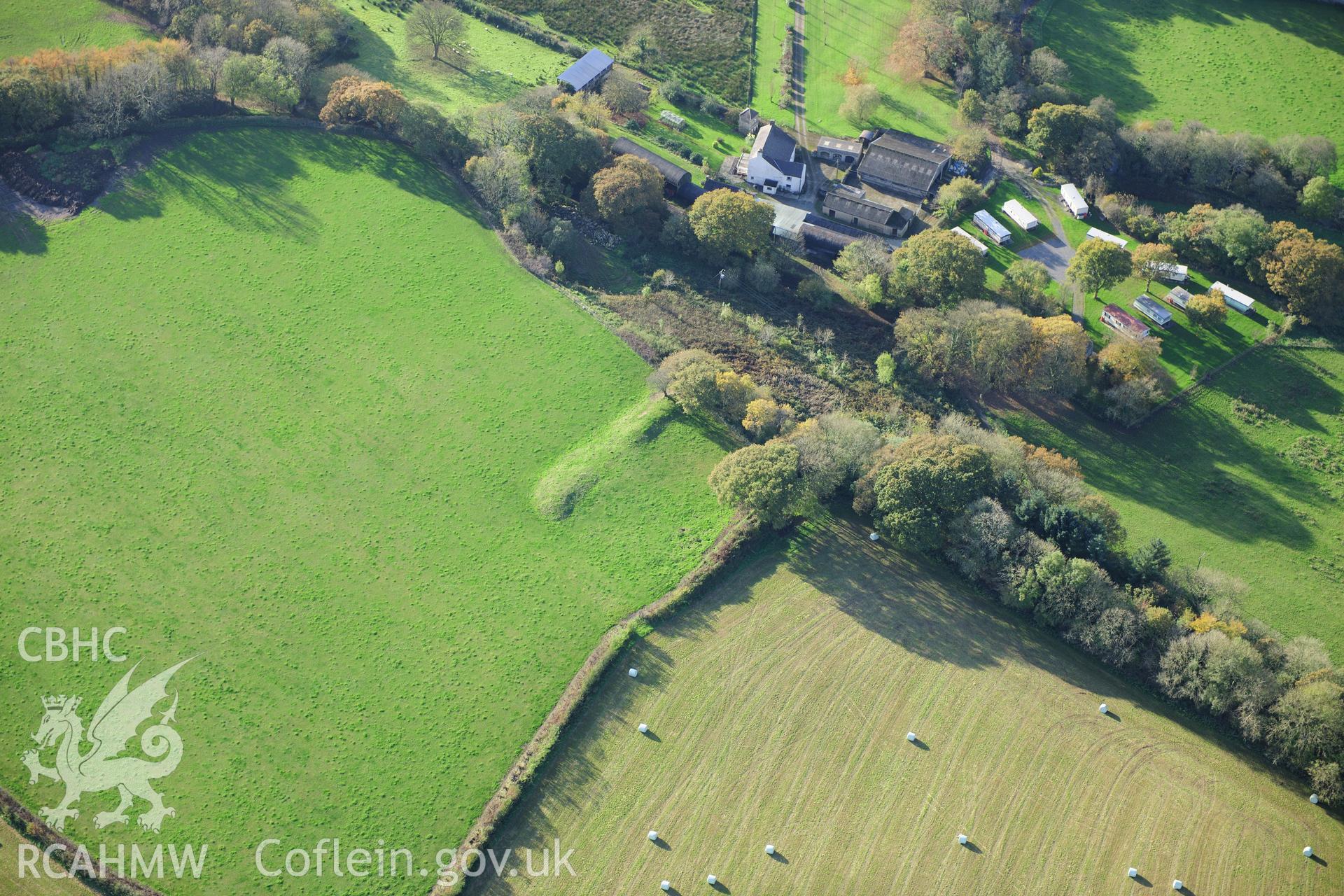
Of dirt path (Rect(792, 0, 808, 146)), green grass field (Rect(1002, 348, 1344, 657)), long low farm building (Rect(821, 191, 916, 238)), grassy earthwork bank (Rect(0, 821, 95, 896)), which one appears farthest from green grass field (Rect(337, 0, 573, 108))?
grassy earthwork bank (Rect(0, 821, 95, 896))

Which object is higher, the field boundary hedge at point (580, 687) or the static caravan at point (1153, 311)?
the static caravan at point (1153, 311)

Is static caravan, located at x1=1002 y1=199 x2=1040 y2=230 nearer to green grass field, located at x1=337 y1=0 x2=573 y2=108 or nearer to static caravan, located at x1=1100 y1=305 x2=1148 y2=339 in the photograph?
static caravan, located at x1=1100 y1=305 x2=1148 y2=339

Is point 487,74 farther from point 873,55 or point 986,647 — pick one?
point 986,647

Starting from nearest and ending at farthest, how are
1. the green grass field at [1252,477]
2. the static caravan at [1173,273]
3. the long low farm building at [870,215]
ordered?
the green grass field at [1252,477] < the static caravan at [1173,273] < the long low farm building at [870,215]

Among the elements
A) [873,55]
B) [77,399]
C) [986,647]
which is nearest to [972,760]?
[986,647]

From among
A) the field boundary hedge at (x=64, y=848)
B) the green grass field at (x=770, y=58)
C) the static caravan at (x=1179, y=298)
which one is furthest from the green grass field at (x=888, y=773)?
the green grass field at (x=770, y=58)

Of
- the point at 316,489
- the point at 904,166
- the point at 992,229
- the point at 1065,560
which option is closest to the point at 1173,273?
the point at 992,229

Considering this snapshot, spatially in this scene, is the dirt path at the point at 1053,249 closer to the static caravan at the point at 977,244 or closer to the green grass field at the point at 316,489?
the static caravan at the point at 977,244
